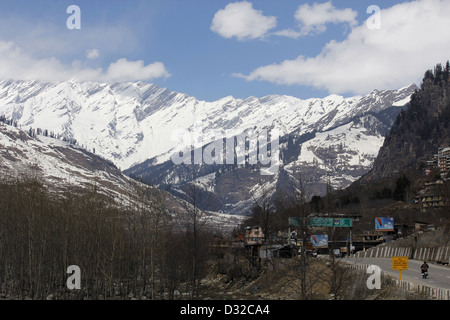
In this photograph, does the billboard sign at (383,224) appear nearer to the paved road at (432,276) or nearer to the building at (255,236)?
the building at (255,236)

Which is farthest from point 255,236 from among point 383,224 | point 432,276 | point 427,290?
point 427,290

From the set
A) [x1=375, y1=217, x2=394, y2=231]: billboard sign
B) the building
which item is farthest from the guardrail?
the building

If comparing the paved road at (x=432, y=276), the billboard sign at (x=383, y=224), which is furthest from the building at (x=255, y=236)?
the paved road at (x=432, y=276)

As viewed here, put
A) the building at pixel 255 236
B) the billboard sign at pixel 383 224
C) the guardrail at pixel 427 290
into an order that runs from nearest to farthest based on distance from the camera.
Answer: the guardrail at pixel 427 290 < the billboard sign at pixel 383 224 < the building at pixel 255 236

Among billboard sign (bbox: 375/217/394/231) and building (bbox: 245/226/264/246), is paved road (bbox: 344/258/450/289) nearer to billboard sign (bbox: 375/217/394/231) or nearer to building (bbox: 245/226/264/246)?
billboard sign (bbox: 375/217/394/231)

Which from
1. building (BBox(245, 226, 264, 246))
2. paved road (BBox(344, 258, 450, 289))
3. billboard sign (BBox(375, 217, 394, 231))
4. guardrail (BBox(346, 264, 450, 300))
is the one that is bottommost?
paved road (BBox(344, 258, 450, 289))

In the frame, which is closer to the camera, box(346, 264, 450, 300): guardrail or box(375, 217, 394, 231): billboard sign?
box(346, 264, 450, 300): guardrail

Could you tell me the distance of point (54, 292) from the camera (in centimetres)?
7688

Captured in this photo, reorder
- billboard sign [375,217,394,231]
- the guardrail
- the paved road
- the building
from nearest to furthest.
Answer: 1. the guardrail
2. the paved road
3. billboard sign [375,217,394,231]
4. the building

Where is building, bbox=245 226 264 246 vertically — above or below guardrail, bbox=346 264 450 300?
above

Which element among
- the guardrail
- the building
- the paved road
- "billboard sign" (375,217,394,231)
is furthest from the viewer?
the building

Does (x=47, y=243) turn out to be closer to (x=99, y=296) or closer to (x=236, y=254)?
(x=99, y=296)

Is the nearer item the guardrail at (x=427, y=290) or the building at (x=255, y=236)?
the guardrail at (x=427, y=290)
